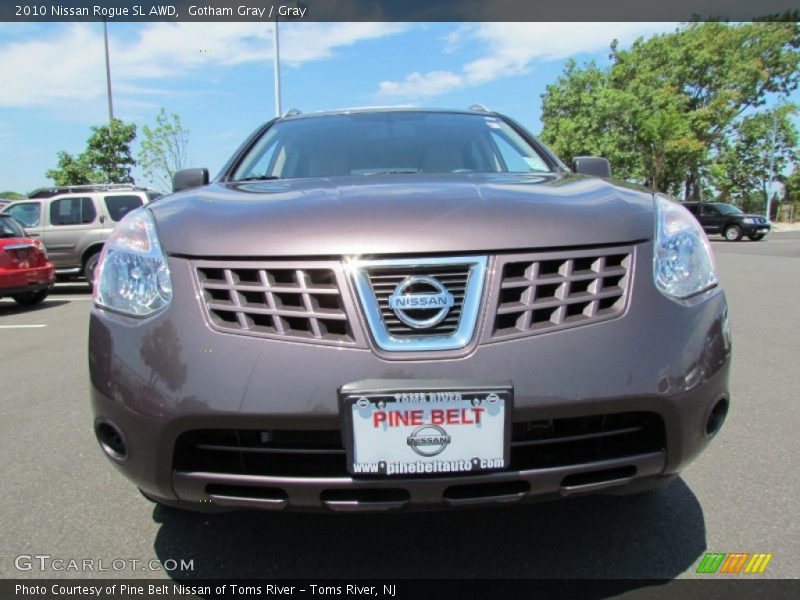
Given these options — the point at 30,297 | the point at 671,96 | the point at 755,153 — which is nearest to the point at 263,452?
the point at 30,297

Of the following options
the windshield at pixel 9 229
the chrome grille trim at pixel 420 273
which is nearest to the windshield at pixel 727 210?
the windshield at pixel 9 229

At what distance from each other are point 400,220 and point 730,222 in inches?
1042

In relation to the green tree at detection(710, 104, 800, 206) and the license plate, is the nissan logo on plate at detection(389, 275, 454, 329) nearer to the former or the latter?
the license plate

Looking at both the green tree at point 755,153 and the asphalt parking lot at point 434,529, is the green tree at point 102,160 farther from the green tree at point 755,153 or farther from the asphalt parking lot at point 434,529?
the green tree at point 755,153

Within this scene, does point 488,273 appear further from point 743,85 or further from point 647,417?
point 743,85

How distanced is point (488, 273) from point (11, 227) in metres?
9.13

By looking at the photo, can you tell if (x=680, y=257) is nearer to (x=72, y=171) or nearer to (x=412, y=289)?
(x=412, y=289)

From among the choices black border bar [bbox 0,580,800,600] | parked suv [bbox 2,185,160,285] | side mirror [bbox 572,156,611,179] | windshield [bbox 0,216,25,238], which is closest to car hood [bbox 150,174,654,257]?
side mirror [bbox 572,156,611,179]

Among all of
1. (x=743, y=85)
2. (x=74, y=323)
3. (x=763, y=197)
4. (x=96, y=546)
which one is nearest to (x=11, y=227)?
(x=74, y=323)

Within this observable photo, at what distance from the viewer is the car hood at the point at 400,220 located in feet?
5.02

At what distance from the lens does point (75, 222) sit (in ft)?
35.9

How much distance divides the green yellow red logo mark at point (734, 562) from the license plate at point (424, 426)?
3.04 feet

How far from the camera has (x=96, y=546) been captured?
203 centimetres

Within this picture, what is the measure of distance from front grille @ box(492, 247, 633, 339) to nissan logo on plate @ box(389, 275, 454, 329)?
0.14m
